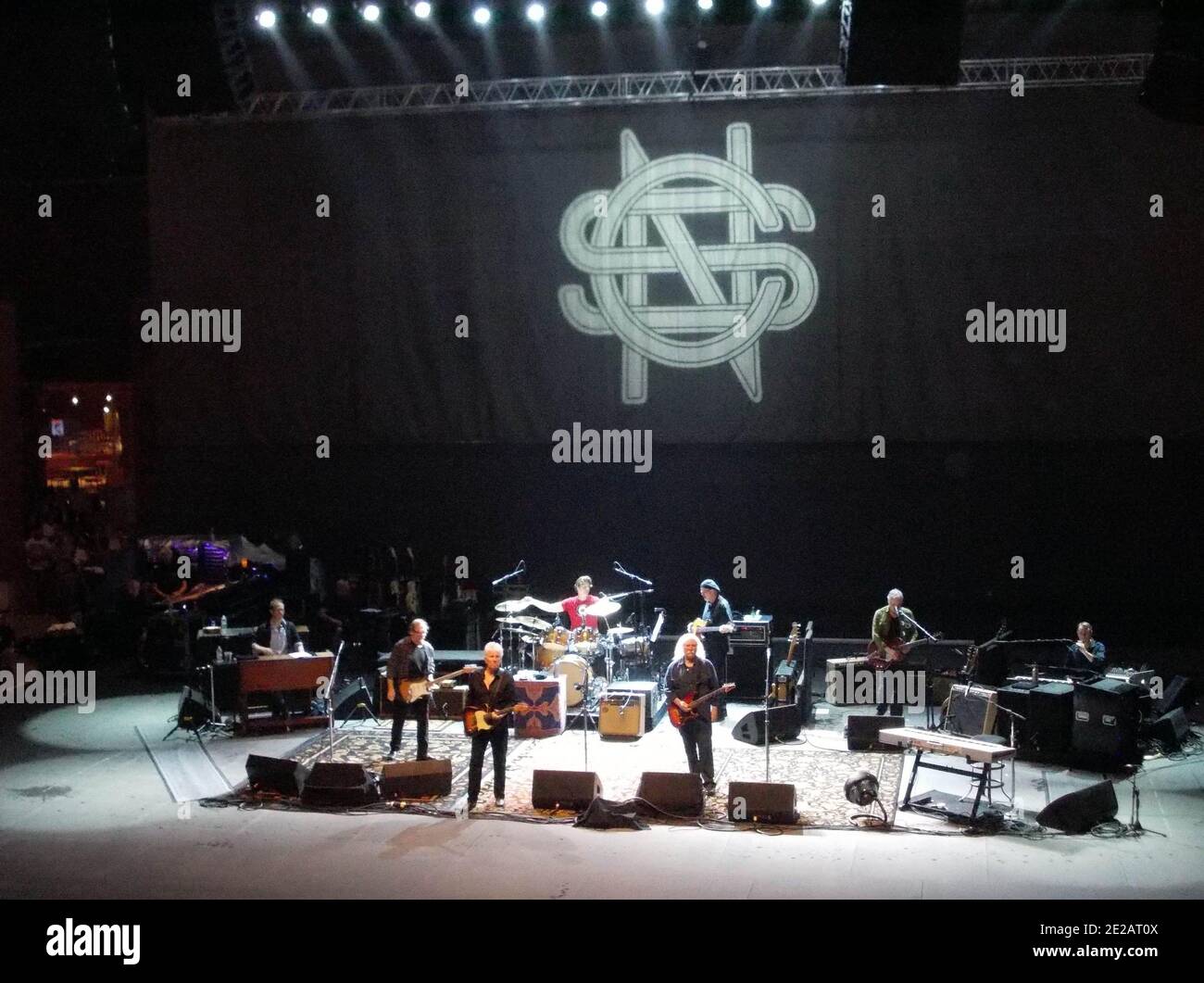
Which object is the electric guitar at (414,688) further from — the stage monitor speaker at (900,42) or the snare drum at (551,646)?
the stage monitor speaker at (900,42)

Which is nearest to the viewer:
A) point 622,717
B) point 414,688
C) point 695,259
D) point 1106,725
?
point 1106,725

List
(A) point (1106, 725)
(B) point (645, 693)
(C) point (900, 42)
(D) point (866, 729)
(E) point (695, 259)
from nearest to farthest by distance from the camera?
1. (A) point (1106, 725)
2. (D) point (866, 729)
3. (B) point (645, 693)
4. (C) point (900, 42)
5. (E) point (695, 259)

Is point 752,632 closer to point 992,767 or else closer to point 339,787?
point 992,767

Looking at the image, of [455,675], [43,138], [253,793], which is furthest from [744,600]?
[43,138]

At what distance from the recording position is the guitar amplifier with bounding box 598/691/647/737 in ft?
44.2

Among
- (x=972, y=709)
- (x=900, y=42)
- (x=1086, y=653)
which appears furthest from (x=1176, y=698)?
(x=900, y=42)

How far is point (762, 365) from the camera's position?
55.3ft

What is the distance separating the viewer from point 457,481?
1830cm

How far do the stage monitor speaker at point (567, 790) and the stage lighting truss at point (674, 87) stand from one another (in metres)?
9.45

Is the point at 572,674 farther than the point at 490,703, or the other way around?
the point at 572,674

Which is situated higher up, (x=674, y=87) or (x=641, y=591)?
(x=674, y=87)

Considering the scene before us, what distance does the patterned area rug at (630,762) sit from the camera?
35.9 ft

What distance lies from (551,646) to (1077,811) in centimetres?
611

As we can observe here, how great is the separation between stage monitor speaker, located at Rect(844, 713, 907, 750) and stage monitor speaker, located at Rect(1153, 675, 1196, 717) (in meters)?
2.75
